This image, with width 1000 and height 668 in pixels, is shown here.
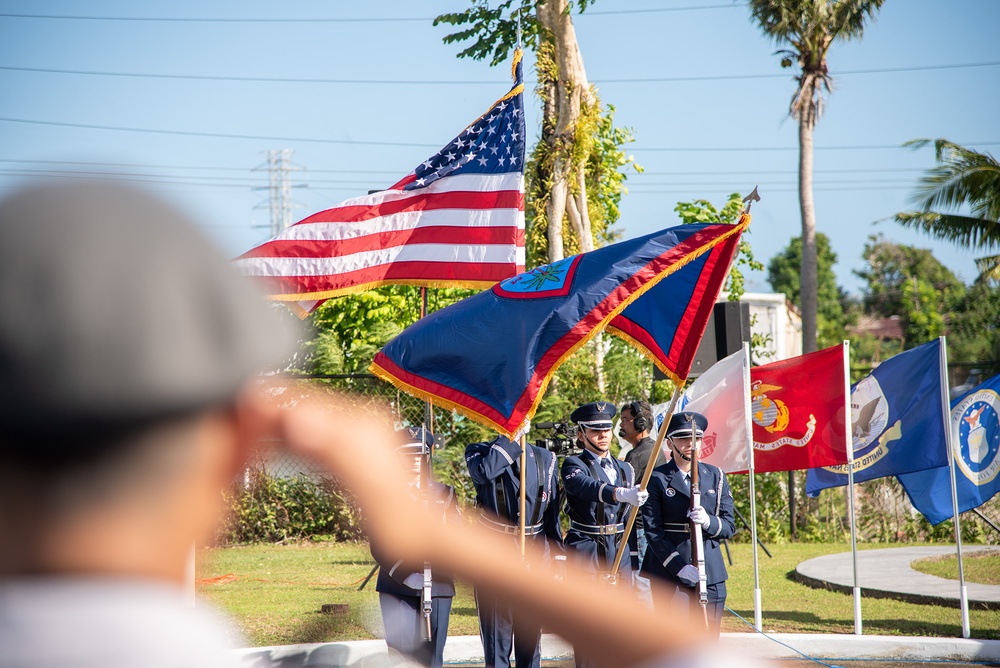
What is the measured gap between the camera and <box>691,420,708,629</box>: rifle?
705cm

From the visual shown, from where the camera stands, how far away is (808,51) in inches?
798

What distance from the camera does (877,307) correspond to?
184 ft

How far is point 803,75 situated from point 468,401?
55.6 feet

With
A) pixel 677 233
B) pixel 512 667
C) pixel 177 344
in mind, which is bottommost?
pixel 512 667

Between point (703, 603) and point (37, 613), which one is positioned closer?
point (37, 613)

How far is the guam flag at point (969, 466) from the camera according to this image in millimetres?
8719

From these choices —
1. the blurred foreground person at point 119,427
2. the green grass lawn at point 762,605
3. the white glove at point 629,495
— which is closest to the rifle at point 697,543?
the white glove at point 629,495

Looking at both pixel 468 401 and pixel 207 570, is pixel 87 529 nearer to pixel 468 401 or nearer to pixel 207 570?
pixel 207 570

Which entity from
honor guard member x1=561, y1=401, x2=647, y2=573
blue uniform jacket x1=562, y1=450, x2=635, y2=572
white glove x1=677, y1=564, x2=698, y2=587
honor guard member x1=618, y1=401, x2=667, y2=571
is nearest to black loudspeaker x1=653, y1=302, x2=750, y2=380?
honor guard member x1=618, y1=401, x2=667, y2=571

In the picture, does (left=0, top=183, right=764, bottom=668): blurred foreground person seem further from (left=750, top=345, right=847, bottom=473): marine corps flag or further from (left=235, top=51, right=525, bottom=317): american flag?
(left=750, top=345, right=847, bottom=473): marine corps flag

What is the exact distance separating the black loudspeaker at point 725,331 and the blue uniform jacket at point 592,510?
11.2 feet

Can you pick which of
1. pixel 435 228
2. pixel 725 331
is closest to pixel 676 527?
pixel 435 228

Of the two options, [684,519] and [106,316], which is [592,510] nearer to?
[684,519]

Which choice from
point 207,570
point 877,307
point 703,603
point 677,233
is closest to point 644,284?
point 677,233
